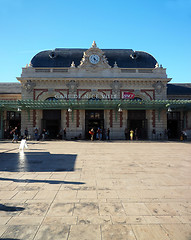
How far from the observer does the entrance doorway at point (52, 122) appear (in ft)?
80.3

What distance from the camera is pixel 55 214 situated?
3.28 m

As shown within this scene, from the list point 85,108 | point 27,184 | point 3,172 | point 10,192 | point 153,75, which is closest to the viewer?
point 10,192

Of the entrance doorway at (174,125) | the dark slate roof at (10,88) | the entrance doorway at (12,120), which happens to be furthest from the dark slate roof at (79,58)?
the entrance doorway at (174,125)

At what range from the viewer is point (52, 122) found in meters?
24.9

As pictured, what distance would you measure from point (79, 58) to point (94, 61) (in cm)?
348

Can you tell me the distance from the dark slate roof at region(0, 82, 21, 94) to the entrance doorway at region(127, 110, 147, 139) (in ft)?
58.2

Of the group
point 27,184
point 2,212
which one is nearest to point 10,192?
point 27,184

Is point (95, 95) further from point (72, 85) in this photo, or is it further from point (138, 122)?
point (138, 122)

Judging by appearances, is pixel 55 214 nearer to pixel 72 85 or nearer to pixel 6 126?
pixel 72 85

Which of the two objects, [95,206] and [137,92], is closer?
[95,206]

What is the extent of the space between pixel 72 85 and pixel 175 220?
74.0 ft

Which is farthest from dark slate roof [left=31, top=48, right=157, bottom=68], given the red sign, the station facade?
the red sign

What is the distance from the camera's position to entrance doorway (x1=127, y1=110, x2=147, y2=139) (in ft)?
80.9

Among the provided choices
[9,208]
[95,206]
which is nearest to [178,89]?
[95,206]
